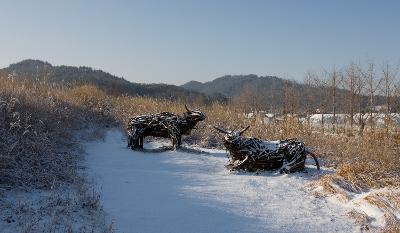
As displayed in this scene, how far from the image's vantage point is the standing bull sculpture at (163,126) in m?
8.60

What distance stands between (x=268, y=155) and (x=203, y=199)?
1.88 metres

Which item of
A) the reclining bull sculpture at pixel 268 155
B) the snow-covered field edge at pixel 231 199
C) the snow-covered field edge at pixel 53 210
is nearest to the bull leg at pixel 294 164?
the reclining bull sculpture at pixel 268 155

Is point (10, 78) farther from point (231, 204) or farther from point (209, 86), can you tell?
point (209, 86)

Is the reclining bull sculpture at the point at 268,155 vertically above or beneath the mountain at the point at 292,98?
beneath

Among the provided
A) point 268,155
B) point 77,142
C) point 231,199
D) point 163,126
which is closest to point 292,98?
point 163,126

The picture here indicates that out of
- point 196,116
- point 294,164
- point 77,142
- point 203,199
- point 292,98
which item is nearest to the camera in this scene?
point 203,199

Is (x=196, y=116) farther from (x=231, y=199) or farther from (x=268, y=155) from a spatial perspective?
(x=231, y=199)

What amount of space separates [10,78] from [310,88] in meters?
13.9

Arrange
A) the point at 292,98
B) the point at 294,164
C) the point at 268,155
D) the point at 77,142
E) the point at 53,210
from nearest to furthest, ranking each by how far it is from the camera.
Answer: the point at 53,210, the point at 294,164, the point at 268,155, the point at 77,142, the point at 292,98

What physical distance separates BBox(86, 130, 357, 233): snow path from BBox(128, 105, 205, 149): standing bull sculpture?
1.09m

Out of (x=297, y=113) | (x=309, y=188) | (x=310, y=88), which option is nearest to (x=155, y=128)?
A: (x=309, y=188)

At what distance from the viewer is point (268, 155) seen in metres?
6.80

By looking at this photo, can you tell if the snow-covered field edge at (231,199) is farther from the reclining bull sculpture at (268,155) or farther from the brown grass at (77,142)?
the brown grass at (77,142)

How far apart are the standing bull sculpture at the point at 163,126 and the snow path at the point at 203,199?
109cm
